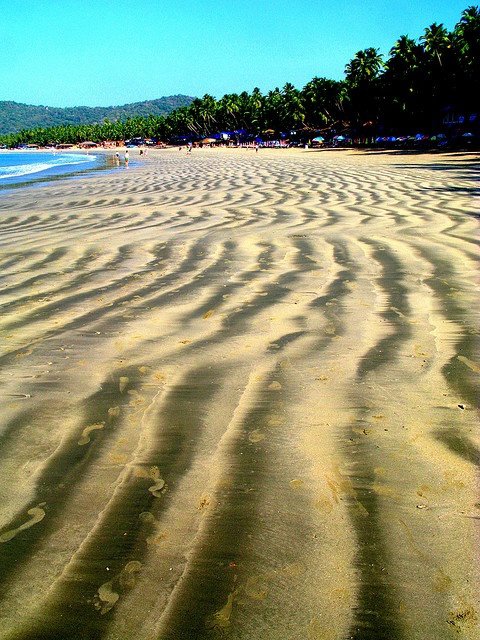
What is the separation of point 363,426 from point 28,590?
1.45m

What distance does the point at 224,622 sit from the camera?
5.03 feet

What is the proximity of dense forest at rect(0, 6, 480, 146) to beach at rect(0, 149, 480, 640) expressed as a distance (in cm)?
4087

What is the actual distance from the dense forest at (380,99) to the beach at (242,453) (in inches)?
1609

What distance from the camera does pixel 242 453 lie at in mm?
2348

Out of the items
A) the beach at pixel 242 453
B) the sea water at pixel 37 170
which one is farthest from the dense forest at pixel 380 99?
the beach at pixel 242 453

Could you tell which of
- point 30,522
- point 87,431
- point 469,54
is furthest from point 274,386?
point 469,54

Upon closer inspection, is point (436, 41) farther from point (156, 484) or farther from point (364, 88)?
point (156, 484)

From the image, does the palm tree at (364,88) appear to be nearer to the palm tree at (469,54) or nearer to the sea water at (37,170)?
the palm tree at (469,54)

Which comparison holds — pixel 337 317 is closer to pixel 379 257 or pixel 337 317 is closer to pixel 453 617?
pixel 379 257

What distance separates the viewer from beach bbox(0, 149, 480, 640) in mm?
1596

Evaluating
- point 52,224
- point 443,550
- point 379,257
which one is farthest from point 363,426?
point 52,224

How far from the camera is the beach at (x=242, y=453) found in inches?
62.8

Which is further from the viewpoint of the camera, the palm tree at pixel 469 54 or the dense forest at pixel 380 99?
the dense forest at pixel 380 99

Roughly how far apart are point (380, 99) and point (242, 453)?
60.6 m
